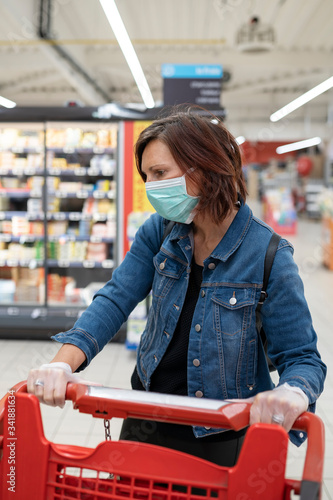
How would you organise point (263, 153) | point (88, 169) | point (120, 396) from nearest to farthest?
point (120, 396), point (88, 169), point (263, 153)

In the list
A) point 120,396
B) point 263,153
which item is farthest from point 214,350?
point 263,153

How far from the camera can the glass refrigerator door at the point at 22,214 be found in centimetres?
577

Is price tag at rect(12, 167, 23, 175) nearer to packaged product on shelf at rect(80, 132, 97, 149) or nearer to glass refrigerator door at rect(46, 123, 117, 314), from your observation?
glass refrigerator door at rect(46, 123, 117, 314)

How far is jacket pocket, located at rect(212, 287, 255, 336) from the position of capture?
49.3 inches

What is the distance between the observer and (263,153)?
27719mm

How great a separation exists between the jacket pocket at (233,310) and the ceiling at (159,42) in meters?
7.32

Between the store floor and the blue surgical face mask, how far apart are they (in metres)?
2.14

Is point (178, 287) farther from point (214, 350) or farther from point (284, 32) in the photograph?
point (284, 32)

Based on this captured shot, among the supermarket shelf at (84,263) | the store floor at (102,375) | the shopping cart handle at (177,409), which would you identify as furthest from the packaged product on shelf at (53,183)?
the shopping cart handle at (177,409)

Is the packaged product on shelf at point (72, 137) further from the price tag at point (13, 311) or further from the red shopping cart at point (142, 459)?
the red shopping cart at point (142, 459)

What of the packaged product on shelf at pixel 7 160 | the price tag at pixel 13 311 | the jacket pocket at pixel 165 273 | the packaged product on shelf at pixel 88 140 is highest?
the packaged product on shelf at pixel 88 140

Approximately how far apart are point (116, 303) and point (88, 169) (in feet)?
14.6

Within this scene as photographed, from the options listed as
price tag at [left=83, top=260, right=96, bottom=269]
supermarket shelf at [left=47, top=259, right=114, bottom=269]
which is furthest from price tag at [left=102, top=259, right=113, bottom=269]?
price tag at [left=83, top=260, right=96, bottom=269]

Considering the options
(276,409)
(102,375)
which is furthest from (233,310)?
(102,375)
